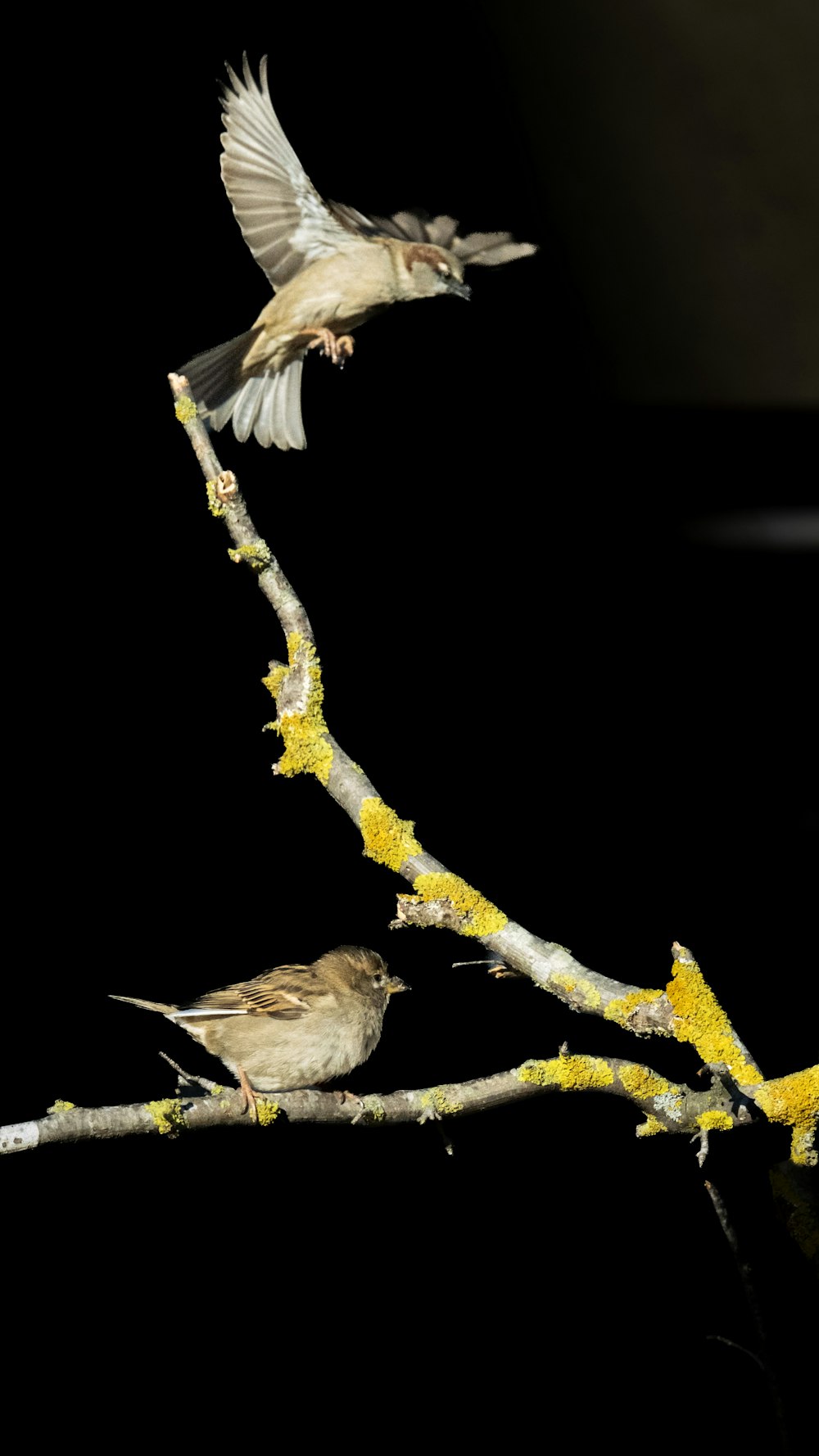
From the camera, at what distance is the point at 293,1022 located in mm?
1860

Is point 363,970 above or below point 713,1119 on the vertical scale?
above

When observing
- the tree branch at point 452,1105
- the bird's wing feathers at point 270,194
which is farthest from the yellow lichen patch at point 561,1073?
the bird's wing feathers at point 270,194

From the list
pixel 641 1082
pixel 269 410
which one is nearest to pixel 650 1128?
pixel 641 1082

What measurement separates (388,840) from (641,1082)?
1.50 ft

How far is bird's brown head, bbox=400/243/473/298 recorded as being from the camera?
67.6 inches

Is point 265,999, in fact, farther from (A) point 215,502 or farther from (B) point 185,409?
(B) point 185,409

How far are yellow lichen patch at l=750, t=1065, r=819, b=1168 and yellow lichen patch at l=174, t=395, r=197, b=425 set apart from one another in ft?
3.90

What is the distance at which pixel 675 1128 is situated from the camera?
158 cm

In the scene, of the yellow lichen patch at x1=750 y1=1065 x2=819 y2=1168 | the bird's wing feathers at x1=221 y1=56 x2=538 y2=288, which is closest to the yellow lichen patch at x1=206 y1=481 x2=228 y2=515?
the bird's wing feathers at x1=221 y1=56 x2=538 y2=288

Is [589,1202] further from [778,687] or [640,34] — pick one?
[640,34]

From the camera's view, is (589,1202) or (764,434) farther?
(764,434)

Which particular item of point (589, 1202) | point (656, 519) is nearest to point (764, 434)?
point (656, 519)

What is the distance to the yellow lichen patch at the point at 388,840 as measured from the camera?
176 centimetres

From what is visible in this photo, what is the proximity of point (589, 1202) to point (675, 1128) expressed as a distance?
5.14 feet
